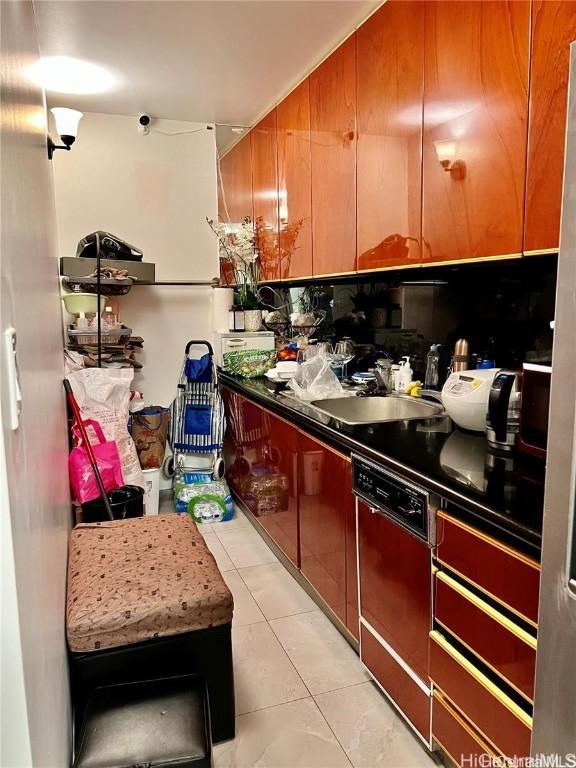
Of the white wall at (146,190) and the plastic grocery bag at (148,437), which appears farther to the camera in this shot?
the white wall at (146,190)

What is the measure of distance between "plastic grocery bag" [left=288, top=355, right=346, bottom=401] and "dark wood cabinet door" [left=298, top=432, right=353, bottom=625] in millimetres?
329

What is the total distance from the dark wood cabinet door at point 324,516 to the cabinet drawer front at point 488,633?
564mm

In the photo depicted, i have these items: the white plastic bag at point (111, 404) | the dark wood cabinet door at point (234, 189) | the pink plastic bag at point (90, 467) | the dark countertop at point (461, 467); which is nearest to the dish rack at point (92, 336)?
the white plastic bag at point (111, 404)

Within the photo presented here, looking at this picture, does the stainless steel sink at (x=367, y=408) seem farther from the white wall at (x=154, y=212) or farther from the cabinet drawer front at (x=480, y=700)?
the white wall at (x=154, y=212)

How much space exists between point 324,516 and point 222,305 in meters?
1.91

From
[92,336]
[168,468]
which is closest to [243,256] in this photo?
[92,336]

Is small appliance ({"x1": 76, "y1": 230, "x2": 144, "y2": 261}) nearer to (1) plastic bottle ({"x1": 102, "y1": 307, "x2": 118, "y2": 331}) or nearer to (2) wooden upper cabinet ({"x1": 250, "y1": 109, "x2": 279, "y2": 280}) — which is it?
(1) plastic bottle ({"x1": 102, "y1": 307, "x2": 118, "y2": 331})

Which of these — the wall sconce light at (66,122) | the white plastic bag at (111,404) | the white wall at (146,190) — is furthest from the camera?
the white wall at (146,190)

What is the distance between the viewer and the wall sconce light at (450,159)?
1.68m

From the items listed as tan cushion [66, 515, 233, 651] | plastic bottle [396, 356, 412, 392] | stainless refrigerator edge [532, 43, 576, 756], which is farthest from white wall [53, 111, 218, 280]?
stainless refrigerator edge [532, 43, 576, 756]

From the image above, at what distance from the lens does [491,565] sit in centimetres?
119

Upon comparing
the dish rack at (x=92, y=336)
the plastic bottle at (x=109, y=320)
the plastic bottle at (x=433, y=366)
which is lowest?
the plastic bottle at (x=433, y=366)

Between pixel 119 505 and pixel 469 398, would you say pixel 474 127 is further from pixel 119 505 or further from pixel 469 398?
pixel 119 505

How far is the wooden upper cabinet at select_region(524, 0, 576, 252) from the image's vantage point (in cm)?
131
